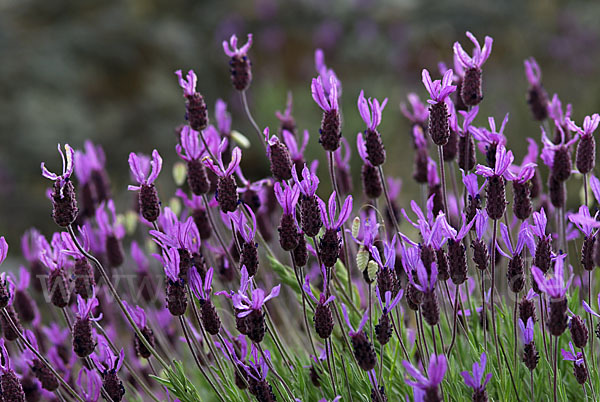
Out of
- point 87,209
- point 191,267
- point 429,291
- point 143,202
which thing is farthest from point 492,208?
point 87,209

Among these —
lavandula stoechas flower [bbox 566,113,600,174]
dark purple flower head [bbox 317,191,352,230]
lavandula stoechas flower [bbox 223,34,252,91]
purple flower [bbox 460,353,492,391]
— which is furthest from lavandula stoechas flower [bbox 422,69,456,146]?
lavandula stoechas flower [bbox 223,34,252,91]

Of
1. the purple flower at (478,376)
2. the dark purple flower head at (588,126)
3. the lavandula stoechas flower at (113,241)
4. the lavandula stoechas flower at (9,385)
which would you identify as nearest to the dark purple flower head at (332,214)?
the purple flower at (478,376)

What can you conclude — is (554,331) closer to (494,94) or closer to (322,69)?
(322,69)

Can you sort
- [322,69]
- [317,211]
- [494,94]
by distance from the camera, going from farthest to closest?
1. [494,94]
2. [322,69]
3. [317,211]

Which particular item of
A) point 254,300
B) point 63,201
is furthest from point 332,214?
point 63,201

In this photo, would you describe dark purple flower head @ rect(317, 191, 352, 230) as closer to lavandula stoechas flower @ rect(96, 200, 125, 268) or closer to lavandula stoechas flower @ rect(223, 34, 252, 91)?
lavandula stoechas flower @ rect(223, 34, 252, 91)

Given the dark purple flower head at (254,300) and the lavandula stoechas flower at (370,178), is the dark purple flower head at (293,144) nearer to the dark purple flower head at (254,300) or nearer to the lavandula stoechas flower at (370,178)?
the lavandula stoechas flower at (370,178)
